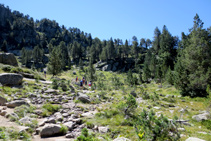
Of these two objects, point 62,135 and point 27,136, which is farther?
point 62,135

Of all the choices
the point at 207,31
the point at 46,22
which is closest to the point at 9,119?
the point at 207,31

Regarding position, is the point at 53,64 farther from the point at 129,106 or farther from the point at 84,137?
the point at 84,137

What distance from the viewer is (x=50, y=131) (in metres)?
5.64

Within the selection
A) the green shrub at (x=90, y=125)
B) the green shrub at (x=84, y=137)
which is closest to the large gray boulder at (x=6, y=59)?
the green shrub at (x=90, y=125)

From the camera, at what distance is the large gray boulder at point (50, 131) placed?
548 centimetres

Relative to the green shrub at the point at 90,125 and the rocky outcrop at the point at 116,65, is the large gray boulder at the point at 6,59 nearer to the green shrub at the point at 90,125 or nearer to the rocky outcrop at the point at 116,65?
the green shrub at the point at 90,125

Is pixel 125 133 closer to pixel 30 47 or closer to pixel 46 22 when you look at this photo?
pixel 30 47

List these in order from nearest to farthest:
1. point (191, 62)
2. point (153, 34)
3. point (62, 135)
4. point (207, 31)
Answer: point (62, 135) → point (191, 62) → point (207, 31) → point (153, 34)

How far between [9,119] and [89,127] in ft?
13.9

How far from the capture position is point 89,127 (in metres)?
6.77

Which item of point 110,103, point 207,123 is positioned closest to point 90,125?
point 110,103

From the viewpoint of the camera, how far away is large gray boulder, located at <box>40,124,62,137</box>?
18.0ft

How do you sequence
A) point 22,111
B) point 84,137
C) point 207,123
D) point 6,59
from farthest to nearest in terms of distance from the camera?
point 6,59 → point 207,123 → point 22,111 → point 84,137

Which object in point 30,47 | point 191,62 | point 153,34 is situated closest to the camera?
point 191,62
